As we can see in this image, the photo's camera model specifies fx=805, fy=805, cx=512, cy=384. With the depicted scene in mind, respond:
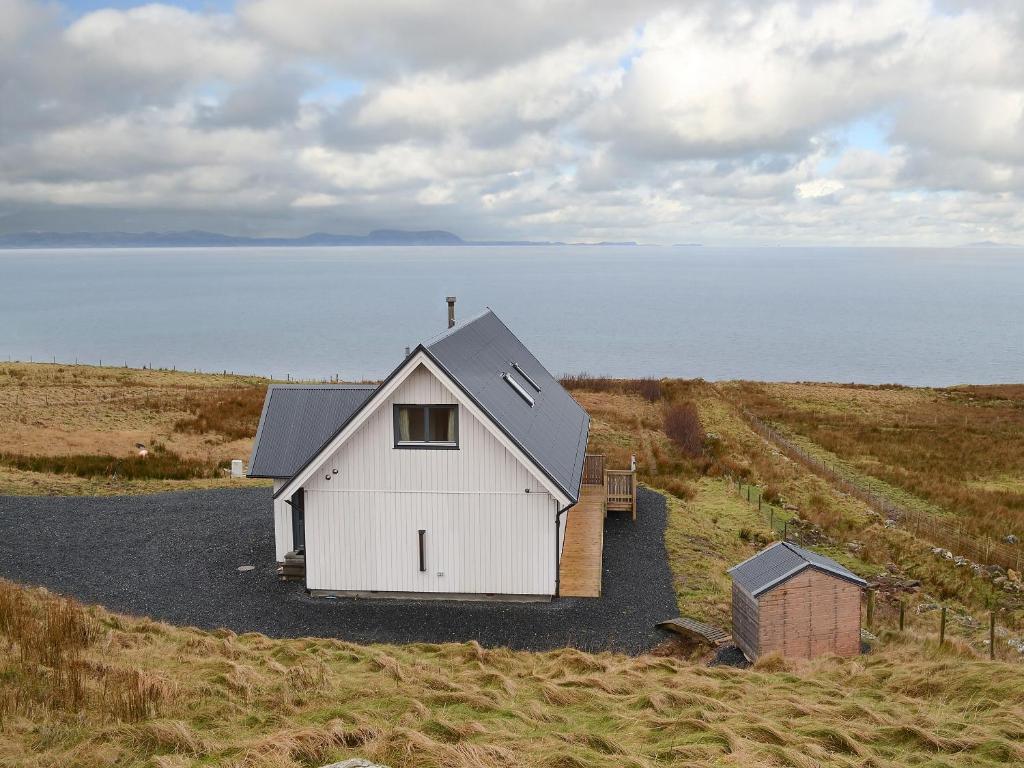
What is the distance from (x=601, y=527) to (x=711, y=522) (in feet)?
16.9

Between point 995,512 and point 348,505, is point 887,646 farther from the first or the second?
point 995,512

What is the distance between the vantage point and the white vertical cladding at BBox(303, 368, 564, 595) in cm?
1780

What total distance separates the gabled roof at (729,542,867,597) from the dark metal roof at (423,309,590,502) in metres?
3.92

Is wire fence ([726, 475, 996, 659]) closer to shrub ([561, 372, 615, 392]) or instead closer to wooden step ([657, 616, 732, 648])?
wooden step ([657, 616, 732, 648])

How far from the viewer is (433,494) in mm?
18000

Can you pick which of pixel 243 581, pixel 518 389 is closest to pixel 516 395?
pixel 518 389

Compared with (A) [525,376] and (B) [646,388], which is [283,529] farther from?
(B) [646,388]

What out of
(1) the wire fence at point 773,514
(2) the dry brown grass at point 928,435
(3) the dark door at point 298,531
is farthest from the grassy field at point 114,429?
(2) the dry brown grass at point 928,435

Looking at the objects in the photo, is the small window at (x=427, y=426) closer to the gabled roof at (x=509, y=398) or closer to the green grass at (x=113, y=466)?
the gabled roof at (x=509, y=398)

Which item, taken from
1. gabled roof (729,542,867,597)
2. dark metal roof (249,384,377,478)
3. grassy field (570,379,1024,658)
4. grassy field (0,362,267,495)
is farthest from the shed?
grassy field (0,362,267,495)

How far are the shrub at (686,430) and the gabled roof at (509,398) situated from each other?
43.7 feet

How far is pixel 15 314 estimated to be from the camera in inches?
7101

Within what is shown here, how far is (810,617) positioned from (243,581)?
13155 millimetres

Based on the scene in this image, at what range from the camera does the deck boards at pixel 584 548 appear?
1911 cm
